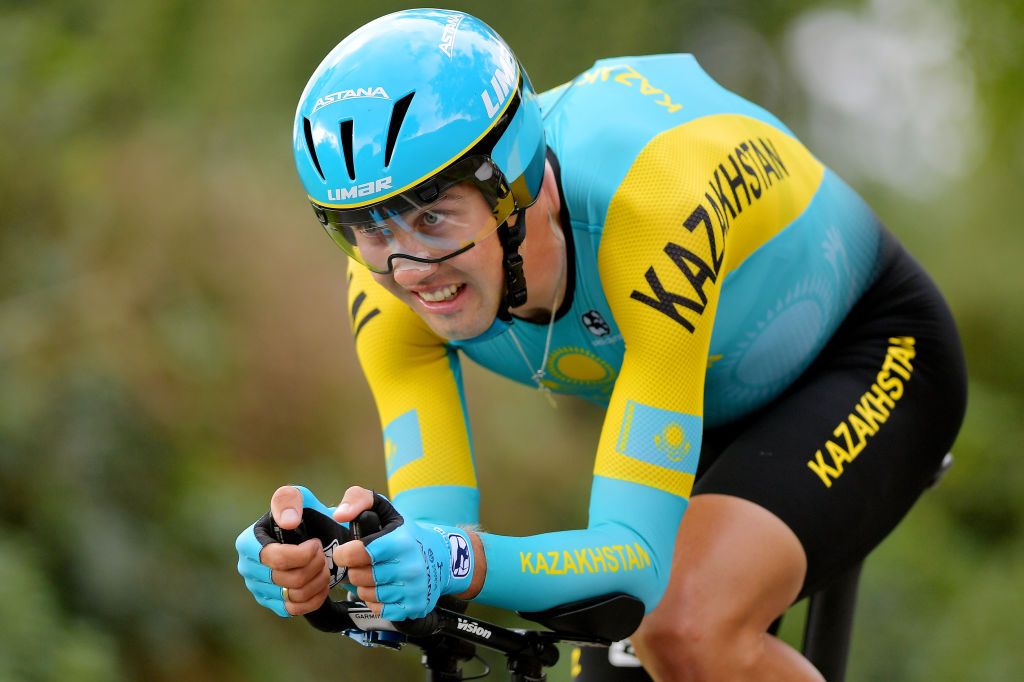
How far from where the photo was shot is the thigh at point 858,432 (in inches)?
114

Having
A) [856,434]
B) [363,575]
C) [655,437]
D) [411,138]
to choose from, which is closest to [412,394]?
[655,437]

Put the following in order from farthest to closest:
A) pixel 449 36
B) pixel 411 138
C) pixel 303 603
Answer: pixel 449 36 → pixel 411 138 → pixel 303 603

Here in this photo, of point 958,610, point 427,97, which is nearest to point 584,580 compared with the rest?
point 427,97

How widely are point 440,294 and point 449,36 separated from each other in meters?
0.51

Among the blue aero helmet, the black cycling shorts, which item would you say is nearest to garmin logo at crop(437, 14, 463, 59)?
the blue aero helmet

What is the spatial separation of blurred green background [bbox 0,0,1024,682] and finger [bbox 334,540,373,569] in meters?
3.03

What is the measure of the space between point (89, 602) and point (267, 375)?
6.20 feet

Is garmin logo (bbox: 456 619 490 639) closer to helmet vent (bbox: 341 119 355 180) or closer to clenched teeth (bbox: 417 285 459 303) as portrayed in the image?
clenched teeth (bbox: 417 285 459 303)

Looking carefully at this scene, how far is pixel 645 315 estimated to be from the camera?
2.64 meters

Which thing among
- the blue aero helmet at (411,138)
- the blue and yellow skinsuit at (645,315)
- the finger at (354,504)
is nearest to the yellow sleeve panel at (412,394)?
the blue and yellow skinsuit at (645,315)

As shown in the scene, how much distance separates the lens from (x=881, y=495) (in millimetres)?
3068

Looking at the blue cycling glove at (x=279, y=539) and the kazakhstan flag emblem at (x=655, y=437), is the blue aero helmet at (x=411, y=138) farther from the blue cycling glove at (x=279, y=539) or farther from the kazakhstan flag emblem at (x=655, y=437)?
the blue cycling glove at (x=279, y=539)

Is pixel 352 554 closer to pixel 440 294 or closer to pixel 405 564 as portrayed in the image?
pixel 405 564

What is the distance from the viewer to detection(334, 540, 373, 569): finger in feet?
6.98
